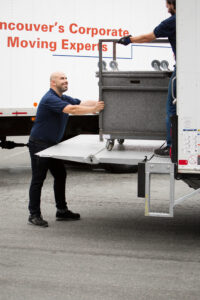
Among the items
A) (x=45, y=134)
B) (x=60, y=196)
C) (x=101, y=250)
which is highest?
(x=45, y=134)

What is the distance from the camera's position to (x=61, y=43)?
1200cm

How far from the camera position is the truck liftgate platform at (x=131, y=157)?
6.88 meters

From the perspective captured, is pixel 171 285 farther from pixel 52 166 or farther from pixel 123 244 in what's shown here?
pixel 52 166

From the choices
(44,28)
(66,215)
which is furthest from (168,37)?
(44,28)

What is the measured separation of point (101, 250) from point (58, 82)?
238 centimetres

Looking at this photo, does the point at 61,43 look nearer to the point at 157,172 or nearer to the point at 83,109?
A: the point at 83,109

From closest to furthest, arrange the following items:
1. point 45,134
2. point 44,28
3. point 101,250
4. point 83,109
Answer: point 101,250
point 83,109
point 45,134
point 44,28

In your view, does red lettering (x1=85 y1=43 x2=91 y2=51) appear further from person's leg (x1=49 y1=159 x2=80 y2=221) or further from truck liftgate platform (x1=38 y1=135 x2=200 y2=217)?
person's leg (x1=49 y1=159 x2=80 y2=221)

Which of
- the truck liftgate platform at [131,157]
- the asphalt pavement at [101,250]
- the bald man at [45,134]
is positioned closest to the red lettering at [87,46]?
the asphalt pavement at [101,250]

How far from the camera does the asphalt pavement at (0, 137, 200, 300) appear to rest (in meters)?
5.59

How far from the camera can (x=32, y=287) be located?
565 centimetres

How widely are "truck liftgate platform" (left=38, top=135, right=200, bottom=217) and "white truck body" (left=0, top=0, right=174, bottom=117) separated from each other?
3.49m

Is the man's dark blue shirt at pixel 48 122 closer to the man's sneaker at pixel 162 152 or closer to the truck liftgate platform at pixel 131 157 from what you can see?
the truck liftgate platform at pixel 131 157

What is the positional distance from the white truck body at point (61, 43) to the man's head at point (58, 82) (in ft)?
12.2
